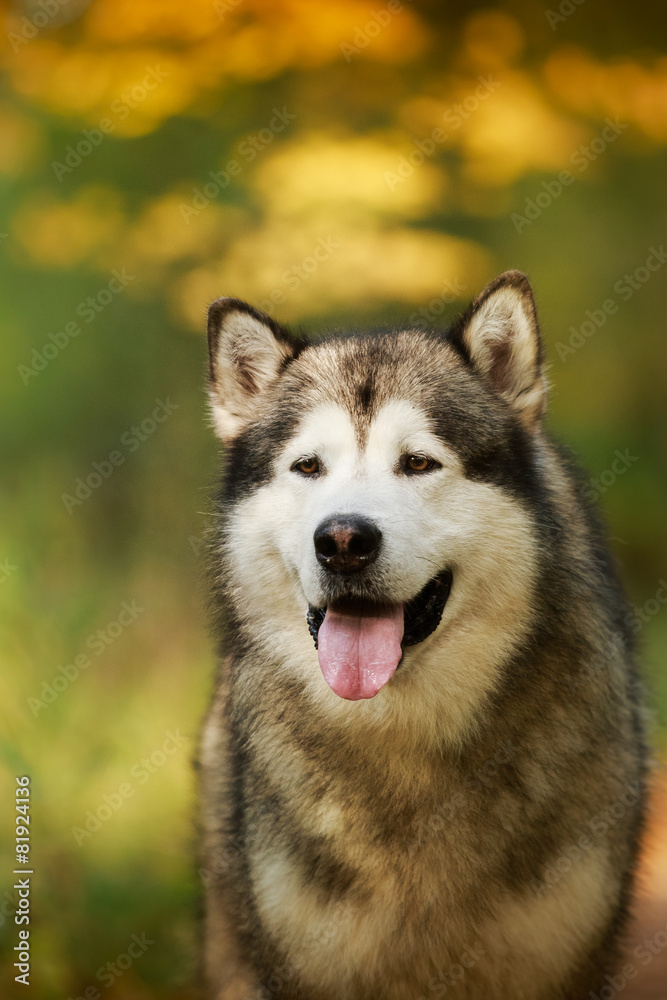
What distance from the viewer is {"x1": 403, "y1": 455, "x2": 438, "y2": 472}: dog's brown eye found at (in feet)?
→ 8.29

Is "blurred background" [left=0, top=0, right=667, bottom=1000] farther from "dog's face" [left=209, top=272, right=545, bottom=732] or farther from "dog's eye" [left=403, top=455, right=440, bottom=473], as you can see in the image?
"dog's eye" [left=403, top=455, right=440, bottom=473]

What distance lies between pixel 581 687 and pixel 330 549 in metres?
0.98

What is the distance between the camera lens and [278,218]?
5586 millimetres

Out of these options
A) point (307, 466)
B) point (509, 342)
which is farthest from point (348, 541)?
point (509, 342)

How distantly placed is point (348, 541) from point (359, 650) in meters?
0.35

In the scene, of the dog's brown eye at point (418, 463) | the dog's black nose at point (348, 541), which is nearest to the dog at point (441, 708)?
the dog's brown eye at point (418, 463)

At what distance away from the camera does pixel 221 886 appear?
3.13 metres

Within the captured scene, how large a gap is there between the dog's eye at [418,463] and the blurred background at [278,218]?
9.06 feet

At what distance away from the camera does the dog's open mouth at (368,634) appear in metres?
2.33

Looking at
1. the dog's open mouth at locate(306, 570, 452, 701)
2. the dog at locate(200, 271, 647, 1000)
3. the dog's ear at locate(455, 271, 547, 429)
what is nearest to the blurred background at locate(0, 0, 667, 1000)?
the dog at locate(200, 271, 647, 1000)

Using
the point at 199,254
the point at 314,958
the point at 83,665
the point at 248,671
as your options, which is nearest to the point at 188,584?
the point at 83,665

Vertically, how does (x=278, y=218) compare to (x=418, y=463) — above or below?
above

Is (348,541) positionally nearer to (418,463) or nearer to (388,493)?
(388,493)

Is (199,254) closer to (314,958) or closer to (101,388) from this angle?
(101,388)
